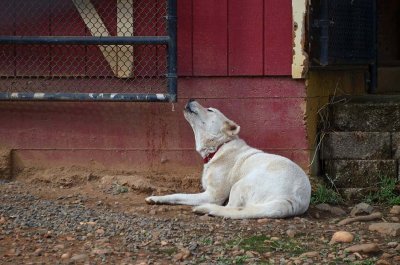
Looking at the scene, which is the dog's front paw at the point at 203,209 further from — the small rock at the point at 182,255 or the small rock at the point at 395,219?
the small rock at the point at 395,219

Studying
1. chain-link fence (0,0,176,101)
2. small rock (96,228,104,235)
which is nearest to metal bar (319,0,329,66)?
chain-link fence (0,0,176,101)

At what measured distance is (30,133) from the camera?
8.66m

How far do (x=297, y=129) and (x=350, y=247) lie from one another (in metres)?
2.51

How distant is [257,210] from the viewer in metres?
7.18

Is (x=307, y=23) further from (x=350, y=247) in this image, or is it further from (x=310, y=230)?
(x=350, y=247)

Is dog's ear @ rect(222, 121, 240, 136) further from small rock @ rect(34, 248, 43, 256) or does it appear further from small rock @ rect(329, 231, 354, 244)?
small rock @ rect(34, 248, 43, 256)

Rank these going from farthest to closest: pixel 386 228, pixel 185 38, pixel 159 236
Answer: pixel 185 38, pixel 386 228, pixel 159 236

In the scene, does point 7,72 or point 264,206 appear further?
point 7,72

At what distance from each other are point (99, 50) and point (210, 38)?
1.13 metres

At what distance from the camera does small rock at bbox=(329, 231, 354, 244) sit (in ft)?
21.2

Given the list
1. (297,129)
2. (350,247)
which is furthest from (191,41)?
(350,247)

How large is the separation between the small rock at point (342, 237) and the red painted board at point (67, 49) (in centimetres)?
331

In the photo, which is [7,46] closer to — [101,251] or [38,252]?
[38,252]

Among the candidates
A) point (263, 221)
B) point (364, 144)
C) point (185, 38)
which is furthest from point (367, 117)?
point (263, 221)
